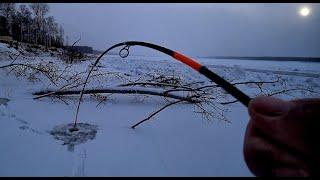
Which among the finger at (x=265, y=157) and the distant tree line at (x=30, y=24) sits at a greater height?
the distant tree line at (x=30, y=24)

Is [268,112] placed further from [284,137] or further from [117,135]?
[117,135]

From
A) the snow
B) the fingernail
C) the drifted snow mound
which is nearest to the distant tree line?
the snow

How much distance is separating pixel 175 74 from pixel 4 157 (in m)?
1.50

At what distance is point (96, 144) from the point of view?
1.68 m

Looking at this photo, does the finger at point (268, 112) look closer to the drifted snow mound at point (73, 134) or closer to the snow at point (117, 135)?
the snow at point (117, 135)

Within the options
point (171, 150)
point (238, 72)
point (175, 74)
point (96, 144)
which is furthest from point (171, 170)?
point (238, 72)

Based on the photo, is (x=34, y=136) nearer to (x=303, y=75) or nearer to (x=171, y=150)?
(x=171, y=150)

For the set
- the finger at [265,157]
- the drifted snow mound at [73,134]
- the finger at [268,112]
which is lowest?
the drifted snow mound at [73,134]

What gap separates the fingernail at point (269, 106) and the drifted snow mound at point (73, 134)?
3.62 ft

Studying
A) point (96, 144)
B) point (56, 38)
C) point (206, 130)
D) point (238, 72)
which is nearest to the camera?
point (96, 144)

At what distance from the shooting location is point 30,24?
7.01 feet

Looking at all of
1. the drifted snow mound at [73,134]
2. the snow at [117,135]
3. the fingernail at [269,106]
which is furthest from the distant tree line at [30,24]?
the fingernail at [269,106]

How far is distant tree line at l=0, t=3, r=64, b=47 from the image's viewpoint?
2046 millimetres

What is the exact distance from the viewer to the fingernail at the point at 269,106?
90 centimetres
